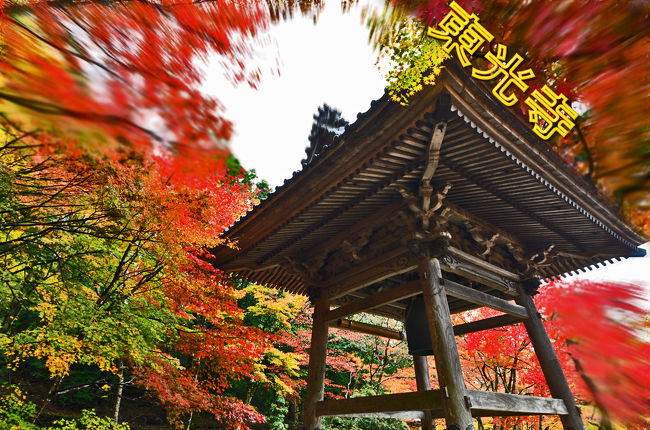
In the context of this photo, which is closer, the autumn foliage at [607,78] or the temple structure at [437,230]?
the autumn foliage at [607,78]

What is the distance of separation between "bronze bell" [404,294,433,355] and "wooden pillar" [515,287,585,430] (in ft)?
5.56

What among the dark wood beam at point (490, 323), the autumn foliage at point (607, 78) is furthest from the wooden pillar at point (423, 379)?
the autumn foliage at point (607, 78)

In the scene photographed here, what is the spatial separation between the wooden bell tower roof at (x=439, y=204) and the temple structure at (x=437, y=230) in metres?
0.02

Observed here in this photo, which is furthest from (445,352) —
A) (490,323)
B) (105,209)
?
(105,209)

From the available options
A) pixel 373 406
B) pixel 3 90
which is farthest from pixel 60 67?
pixel 373 406

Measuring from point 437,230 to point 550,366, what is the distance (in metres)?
2.80

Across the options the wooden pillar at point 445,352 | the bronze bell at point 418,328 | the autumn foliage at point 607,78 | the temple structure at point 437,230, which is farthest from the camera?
the bronze bell at point 418,328

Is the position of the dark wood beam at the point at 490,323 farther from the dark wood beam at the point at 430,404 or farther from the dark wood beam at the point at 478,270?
the dark wood beam at the point at 430,404

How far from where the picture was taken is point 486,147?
3201 mm

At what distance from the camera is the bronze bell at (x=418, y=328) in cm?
427

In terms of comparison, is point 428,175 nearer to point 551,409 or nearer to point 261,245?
point 261,245

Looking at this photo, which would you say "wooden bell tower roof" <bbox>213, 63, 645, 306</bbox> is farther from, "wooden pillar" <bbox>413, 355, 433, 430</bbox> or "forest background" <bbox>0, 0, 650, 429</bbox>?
"wooden pillar" <bbox>413, 355, 433, 430</bbox>

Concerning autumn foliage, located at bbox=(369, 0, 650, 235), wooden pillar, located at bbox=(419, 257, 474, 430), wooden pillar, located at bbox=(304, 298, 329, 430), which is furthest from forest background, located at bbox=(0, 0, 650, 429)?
wooden pillar, located at bbox=(304, 298, 329, 430)

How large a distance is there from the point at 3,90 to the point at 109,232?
3182 millimetres
